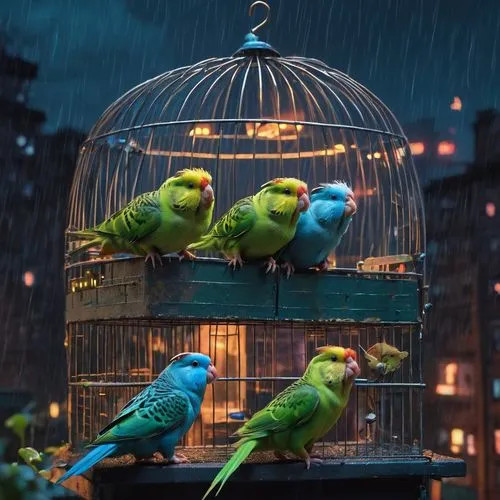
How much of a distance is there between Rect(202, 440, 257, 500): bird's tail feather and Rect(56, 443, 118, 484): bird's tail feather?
0.29 m

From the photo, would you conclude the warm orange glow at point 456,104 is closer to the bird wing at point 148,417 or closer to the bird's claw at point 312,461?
the bird's claw at point 312,461

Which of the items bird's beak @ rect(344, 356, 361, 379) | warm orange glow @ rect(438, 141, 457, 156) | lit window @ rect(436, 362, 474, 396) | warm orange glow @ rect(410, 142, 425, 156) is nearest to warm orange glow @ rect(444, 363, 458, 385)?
lit window @ rect(436, 362, 474, 396)

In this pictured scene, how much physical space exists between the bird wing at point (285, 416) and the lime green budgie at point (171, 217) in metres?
0.50

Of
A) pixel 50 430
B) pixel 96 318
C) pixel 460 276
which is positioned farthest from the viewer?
pixel 460 276

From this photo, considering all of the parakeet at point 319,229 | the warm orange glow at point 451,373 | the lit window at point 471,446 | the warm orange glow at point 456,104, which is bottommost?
the lit window at point 471,446

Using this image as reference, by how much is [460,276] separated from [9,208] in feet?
13.7

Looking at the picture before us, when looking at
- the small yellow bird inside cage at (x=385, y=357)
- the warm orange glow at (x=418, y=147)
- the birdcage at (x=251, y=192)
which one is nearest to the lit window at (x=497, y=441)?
the warm orange glow at (x=418, y=147)

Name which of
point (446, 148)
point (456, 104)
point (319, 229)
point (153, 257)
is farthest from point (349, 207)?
point (446, 148)

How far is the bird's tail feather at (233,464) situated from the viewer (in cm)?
288

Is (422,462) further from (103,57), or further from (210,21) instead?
(103,57)

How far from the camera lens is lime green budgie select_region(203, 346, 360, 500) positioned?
305 cm

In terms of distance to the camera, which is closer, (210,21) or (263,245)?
(263,245)

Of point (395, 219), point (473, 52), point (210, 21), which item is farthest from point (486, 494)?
point (395, 219)

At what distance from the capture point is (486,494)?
9.93m
